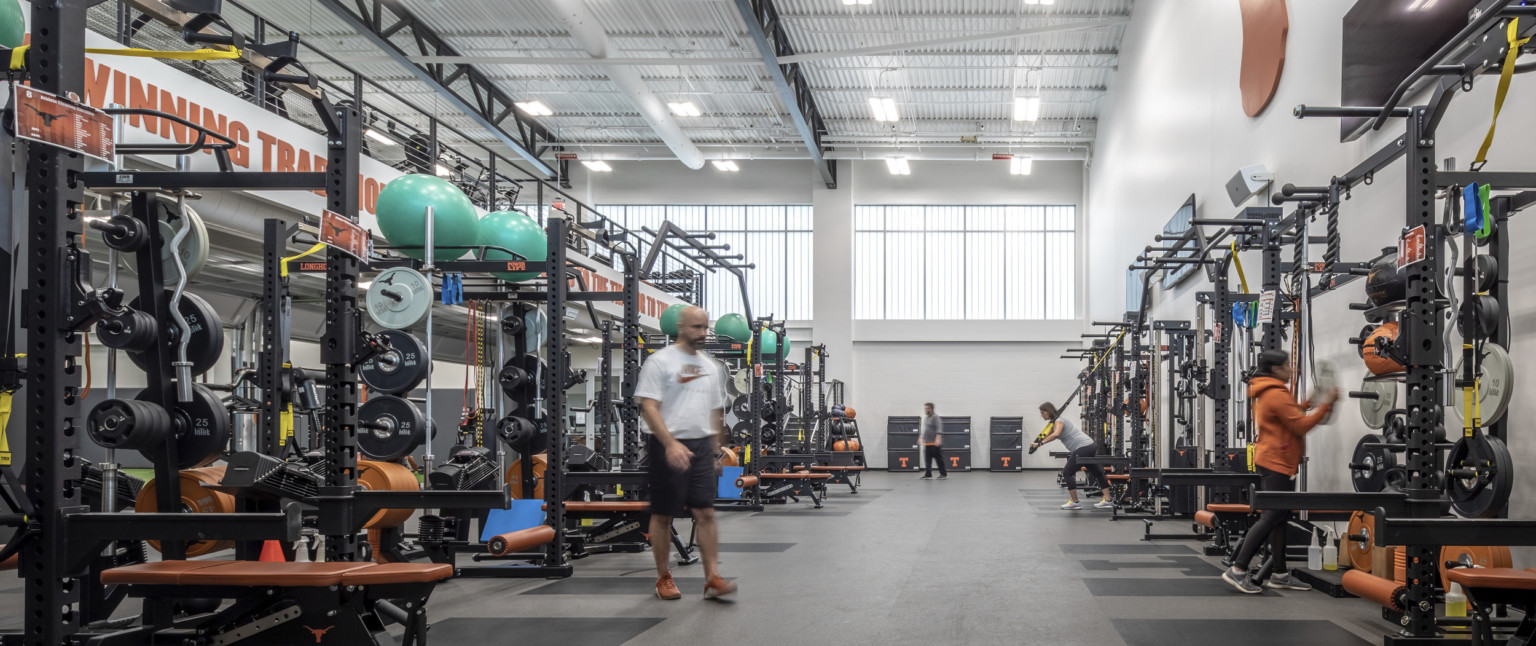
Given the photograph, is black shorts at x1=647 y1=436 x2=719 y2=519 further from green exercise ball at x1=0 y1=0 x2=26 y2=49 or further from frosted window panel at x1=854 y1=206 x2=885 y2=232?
frosted window panel at x1=854 y1=206 x2=885 y2=232

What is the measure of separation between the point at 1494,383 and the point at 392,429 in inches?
203

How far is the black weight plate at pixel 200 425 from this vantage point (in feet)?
14.3

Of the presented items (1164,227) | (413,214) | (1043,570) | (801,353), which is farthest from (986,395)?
(413,214)

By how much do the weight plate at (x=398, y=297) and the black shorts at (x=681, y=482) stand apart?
1.35m

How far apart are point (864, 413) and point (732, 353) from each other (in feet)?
29.7

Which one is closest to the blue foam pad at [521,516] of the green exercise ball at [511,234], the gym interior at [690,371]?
the gym interior at [690,371]

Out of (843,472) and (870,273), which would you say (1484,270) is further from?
(870,273)

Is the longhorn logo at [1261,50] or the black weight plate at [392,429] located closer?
the black weight plate at [392,429]

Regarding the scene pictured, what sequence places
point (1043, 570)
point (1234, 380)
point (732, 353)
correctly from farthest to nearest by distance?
point (732, 353) → point (1234, 380) → point (1043, 570)

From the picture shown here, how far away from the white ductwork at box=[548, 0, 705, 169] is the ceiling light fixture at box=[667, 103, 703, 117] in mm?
150

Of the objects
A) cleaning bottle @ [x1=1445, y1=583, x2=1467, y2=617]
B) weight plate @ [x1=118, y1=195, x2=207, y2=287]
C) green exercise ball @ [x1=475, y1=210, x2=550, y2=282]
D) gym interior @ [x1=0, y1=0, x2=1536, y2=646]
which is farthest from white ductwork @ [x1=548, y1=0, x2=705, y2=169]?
cleaning bottle @ [x1=1445, y1=583, x2=1467, y2=617]

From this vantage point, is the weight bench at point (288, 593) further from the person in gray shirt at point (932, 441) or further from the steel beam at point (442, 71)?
the person in gray shirt at point (932, 441)

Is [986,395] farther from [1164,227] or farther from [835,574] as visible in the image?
[835,574]

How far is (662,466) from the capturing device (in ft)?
15.8
